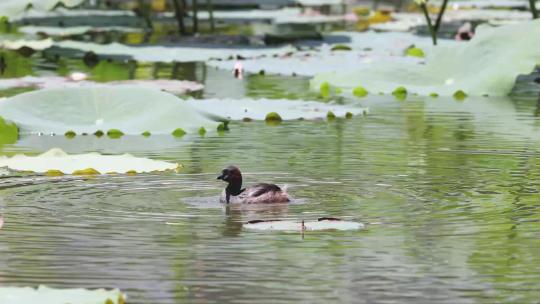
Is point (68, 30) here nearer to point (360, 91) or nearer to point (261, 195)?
point (360, 91)

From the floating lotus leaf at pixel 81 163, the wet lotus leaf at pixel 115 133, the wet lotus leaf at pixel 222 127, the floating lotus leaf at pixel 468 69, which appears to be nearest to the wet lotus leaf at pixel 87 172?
the floating lotus leaf at pixel 81 163

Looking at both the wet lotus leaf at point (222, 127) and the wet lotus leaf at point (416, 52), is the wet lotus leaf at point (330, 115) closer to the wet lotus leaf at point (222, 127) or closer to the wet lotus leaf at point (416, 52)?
the wet lotus leaf at point (222, 127)

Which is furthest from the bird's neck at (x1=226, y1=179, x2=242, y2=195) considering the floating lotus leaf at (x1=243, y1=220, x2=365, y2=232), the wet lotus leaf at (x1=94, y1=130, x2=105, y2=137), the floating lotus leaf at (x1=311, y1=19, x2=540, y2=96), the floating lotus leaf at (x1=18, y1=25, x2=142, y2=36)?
the floating lotus leaf at (x1=18, y1=25, x2=142, y2=36)

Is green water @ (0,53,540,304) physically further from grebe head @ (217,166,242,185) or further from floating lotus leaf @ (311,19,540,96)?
floating lotus leaf @ (311,19,540,96)

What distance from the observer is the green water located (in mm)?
5465

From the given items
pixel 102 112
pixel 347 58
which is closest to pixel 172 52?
pixel 347 58

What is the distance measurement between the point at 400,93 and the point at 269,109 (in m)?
1.92

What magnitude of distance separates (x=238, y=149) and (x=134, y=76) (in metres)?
5.51

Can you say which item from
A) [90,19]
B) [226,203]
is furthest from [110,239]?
[90,19]

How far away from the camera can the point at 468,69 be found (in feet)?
42.5

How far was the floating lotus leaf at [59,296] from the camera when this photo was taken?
4922 mm

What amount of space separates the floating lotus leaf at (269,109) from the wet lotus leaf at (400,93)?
800mm

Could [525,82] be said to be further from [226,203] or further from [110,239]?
[110,239]

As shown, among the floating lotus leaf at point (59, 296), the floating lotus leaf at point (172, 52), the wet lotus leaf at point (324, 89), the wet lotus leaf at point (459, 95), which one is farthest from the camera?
the floating lotus leaf at point (172, 52)
